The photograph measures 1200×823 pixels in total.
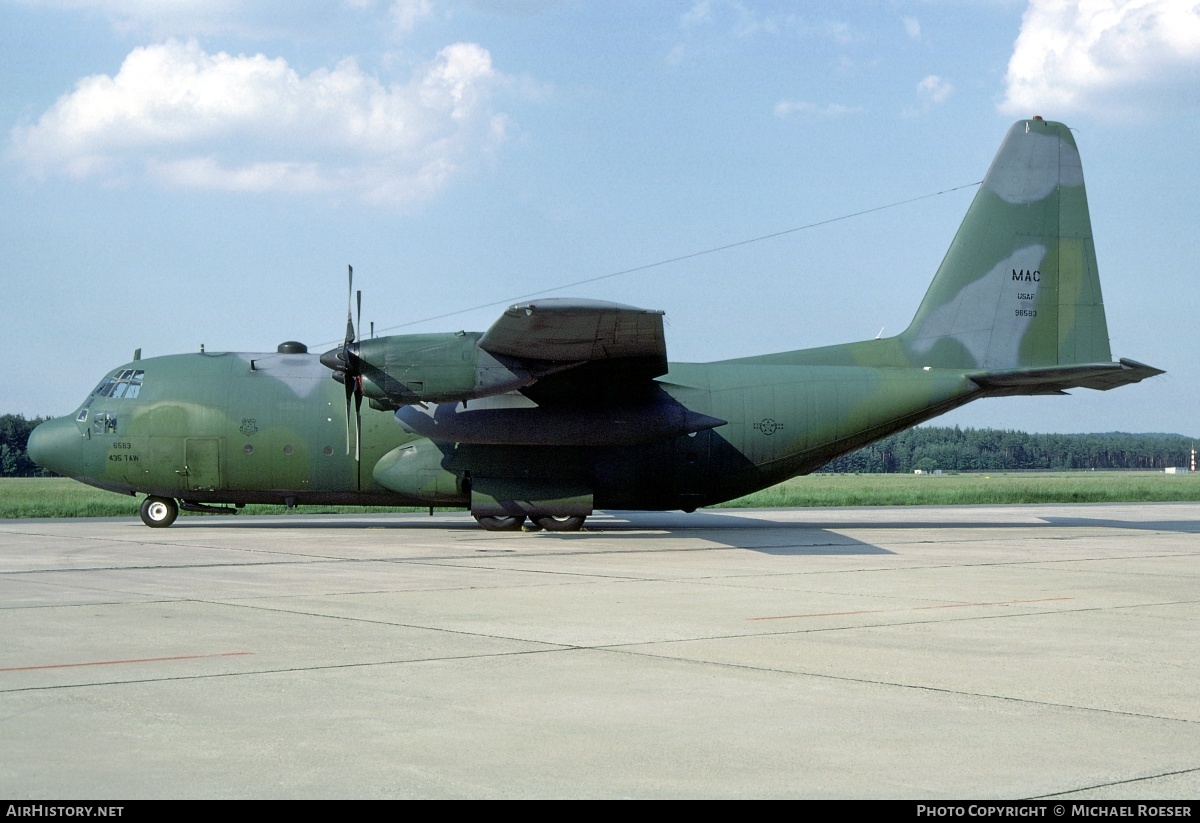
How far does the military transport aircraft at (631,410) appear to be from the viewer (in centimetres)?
2427

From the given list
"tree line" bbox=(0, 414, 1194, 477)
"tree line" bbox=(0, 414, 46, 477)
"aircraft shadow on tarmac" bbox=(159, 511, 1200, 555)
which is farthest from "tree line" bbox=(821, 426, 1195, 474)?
"aircraft shadow on tarmac" bbox=(159, 511, 1200, 555)

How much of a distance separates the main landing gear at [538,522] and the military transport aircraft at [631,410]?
0.16 ft

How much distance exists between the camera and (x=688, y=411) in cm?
2467

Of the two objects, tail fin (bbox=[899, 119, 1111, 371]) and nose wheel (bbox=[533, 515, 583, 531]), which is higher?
tail fin (bbox=[899, 119, 1111, 371])

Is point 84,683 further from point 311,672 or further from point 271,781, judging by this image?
point 271,781

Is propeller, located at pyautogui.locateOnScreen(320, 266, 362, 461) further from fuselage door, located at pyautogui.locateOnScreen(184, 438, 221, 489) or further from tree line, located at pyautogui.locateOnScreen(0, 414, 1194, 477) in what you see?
tree line, located at pyautogui.locateOnScreen(0, 414, 1194, 477)

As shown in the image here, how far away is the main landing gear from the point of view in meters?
25.8

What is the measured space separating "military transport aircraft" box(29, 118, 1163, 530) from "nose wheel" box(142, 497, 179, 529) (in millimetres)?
39

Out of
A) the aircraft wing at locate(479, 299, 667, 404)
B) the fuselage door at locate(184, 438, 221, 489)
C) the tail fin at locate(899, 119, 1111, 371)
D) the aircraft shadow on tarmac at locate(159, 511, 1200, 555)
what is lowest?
the aircraft shadow on tarmac at locate(159, 511, 1200, 555)

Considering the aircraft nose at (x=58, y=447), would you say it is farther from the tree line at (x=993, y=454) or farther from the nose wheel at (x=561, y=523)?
the tree line at (x=993, y=454)

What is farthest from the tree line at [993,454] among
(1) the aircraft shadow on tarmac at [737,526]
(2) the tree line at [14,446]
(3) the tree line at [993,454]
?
(1) the aircraft shadow on tarmac at [737,526]

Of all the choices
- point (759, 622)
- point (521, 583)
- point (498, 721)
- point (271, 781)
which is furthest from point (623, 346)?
point (271, 781)

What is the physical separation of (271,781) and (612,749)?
73.4 inches

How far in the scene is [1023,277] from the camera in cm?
2666
